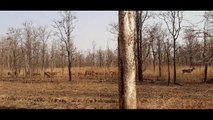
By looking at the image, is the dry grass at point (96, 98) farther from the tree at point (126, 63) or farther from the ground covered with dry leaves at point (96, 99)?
the tree at point (126, 63)

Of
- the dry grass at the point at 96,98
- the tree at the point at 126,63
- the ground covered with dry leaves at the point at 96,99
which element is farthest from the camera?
the dry grass at the point at 96,98

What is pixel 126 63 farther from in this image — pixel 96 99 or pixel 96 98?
pixel 96 98

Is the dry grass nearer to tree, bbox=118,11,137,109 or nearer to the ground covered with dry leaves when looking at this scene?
the ground covered with dry leaves

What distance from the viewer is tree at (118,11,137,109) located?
20.3 feet

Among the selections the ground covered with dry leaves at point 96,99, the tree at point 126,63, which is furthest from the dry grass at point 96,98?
the tree at point 126,63

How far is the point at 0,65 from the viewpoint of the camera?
3228 inches

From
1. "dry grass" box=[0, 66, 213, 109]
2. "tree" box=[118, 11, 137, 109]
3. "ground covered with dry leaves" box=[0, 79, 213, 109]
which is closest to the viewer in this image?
"tree" box=[118, 11, 137, 109]

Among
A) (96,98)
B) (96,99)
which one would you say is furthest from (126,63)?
(96,98)

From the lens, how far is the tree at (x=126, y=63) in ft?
20.3

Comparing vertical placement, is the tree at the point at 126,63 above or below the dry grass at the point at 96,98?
above

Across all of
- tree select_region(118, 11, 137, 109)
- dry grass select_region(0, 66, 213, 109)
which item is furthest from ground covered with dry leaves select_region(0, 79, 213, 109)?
tree select_region(118, 11, 137, 109)
